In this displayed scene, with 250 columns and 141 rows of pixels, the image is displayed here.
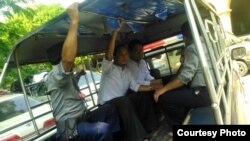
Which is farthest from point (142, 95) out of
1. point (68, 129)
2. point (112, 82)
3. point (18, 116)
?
point (18, 116)

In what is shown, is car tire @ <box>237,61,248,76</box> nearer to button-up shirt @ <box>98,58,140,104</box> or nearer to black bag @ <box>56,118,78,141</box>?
button-up shirt @ <box>98,58,140,104</box>

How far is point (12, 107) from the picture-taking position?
6.57 meters

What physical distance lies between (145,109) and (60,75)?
1736 millimetres

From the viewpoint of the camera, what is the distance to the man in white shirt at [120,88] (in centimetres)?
389

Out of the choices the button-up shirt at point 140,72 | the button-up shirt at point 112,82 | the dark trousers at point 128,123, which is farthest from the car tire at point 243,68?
the dark trousers at point 128,123

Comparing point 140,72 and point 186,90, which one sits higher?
point 140,72

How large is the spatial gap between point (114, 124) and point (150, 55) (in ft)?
9.56

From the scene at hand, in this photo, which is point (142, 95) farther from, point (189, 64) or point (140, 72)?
point (189, 64)

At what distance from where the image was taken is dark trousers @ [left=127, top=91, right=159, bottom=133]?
4.55m

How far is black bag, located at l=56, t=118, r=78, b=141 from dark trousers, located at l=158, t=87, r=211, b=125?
1.13m

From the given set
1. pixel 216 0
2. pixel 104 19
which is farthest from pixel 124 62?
pixel 216 0

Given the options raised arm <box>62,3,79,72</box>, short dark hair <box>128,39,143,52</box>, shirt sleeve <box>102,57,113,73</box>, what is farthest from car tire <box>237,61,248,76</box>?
raised arm <box>62,3,79,72</box>

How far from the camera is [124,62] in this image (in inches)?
187

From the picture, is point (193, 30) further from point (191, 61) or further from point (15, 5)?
point (15, 5)
